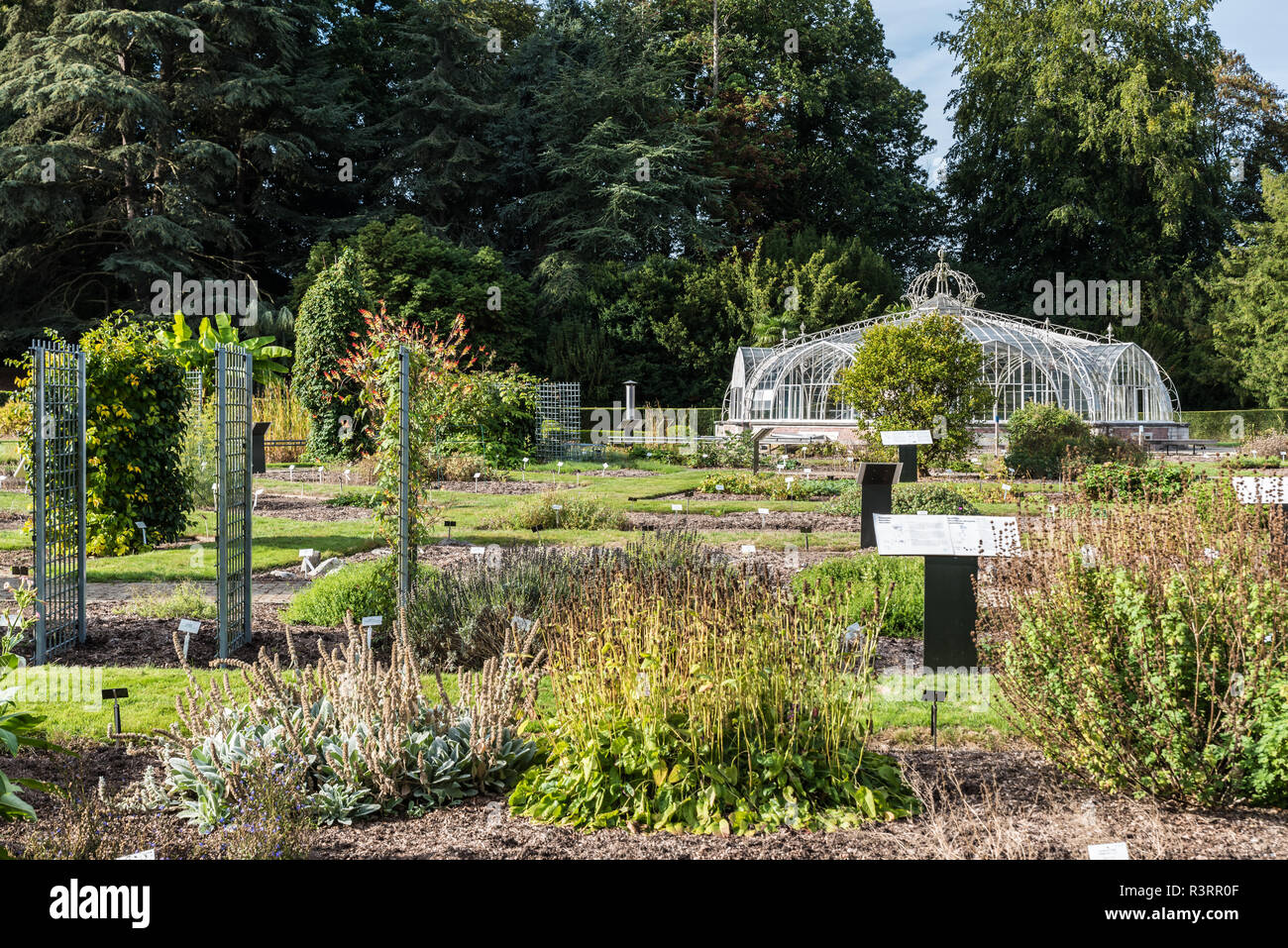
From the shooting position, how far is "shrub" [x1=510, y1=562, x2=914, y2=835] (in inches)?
124

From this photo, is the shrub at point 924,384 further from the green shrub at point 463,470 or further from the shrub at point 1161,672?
the shrub at point 1161,672

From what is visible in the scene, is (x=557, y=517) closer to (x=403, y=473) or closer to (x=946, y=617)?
(x=403, y=473)

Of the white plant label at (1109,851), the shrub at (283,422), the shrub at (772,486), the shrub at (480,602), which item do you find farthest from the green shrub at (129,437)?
the shrub at (283,422)

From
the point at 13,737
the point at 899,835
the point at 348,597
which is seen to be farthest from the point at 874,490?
the point at 13,737

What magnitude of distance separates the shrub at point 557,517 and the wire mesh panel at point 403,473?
434 centimetres

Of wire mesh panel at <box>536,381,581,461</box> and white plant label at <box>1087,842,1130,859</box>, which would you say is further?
wire mesh panel at <box>536,381,581,461</box>

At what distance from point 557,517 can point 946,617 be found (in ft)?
20.4

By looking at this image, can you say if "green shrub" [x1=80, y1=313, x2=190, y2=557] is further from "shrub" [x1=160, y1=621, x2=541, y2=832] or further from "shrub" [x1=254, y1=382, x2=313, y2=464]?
"shrub" [x1=254, y1=382, x2=313, y2=464]

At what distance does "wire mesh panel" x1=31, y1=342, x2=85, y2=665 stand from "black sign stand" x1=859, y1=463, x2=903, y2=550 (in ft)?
19.4

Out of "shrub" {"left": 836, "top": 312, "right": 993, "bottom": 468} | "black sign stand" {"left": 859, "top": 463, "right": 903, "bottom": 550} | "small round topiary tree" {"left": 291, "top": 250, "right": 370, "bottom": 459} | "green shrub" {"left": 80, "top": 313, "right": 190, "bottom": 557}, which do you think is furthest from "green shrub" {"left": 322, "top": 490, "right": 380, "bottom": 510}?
"shrub" {"left": 836, "top": 312, "right": 993, "bottom": 468}

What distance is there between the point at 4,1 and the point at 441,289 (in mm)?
14888

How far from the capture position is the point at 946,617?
4.60m

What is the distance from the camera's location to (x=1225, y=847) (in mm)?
2879
